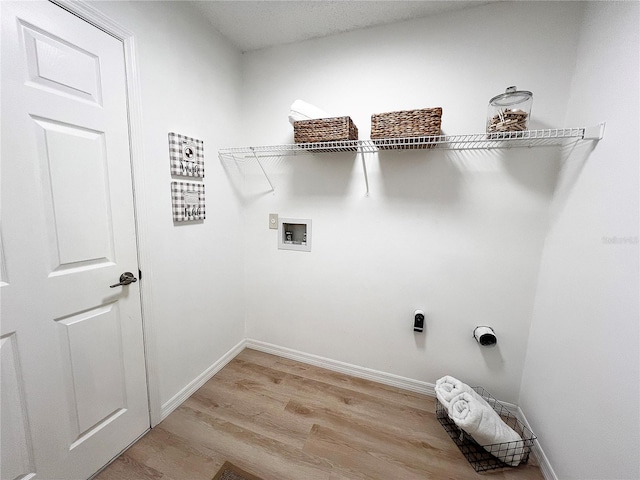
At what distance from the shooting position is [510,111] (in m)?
1.26

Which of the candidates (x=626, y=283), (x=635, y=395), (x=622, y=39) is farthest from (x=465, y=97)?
(x=635, y=395)

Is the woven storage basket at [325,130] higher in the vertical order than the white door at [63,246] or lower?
higher

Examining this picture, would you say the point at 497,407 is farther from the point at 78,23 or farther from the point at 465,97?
the point at 78,23

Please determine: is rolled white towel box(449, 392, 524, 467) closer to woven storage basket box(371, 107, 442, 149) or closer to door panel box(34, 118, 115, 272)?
woven storage basket box(371, 107, 442, 149)

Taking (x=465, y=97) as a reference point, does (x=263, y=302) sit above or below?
below

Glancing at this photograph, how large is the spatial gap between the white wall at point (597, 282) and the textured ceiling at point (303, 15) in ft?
2.68

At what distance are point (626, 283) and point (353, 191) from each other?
1377mm

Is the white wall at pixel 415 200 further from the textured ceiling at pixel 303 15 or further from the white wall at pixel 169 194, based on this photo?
the white wall at pixel 169 194

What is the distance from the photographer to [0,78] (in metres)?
0.84

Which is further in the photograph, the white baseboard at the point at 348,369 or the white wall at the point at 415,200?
the white baseboard at the point at 348,369

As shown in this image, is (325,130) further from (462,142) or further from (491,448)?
(491,448)

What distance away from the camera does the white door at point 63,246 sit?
0.90m

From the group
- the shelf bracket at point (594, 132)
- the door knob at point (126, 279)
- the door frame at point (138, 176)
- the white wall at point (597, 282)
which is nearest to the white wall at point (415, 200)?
the white wall at point (597, 282)

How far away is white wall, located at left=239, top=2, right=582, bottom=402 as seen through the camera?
1.45 meters
